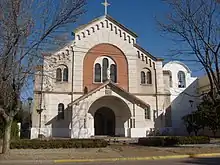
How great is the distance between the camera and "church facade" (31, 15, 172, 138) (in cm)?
3186

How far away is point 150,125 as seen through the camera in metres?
34.2

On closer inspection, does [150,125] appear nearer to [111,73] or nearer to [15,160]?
[111,73]

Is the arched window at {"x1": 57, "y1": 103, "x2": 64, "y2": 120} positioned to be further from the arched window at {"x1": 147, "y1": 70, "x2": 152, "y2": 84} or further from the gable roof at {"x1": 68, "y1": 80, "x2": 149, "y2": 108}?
the arched window at {"x1": 147, "y1": 70, "x2": 152, "y2": 84}

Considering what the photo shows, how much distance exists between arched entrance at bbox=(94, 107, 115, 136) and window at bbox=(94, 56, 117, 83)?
371cm

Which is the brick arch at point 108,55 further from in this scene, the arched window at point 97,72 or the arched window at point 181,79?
the arched window at point 181,79

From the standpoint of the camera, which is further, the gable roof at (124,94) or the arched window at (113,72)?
the arched window at (113,72)

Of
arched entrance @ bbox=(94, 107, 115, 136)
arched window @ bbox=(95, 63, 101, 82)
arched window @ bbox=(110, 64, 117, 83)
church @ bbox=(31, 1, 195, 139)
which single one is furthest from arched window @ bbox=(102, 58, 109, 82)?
arched entrance @ bbox=(94, 107, 115, 136)

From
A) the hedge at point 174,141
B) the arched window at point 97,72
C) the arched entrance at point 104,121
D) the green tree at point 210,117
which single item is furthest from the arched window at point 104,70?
the hedge at point 174,141

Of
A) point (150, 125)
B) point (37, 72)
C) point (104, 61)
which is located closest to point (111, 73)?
point (104, 61)

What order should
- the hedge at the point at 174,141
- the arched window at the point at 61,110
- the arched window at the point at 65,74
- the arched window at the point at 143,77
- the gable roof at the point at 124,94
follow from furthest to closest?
the arched window at the point at 143,77 → the arched window at the point at 65,74 → the arched window at the point at 61,110 → the gable roof at the point at 124,94 → the hedge at the point at 174,141

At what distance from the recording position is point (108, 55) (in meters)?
35.4

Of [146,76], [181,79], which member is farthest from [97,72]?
[181,79]

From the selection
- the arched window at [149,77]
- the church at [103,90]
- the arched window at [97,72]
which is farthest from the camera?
the arched window at [149,77]

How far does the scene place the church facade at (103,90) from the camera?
3186cm
